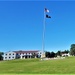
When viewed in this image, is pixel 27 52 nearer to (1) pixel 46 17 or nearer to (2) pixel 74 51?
(2) pixel 74 51

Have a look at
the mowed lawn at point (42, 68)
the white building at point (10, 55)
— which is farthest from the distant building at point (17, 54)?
the mowed lawn at point (42, 68)

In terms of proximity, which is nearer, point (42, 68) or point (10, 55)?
point (42, 68)

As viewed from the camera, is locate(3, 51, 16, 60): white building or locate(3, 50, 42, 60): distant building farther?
locate(3, 51, 16, 60): white building

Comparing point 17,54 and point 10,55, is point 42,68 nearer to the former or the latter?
point 10,55

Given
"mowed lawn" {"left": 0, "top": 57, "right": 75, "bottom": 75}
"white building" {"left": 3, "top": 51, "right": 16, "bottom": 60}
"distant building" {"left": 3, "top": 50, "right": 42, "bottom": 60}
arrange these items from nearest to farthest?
"mowed lawn" {"left": 0, "top": 57, "right": 75, "bottom": 75} < "distant building" {"left": 3, "top": 50, "right": 42, "bottom": 60} < "white building" {"left": 3, "top": 51, "right": 16, "bottom": 60}

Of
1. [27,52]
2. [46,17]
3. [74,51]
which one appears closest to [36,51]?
[27,52]

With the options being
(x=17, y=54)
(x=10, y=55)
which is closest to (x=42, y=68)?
(x=10, y=55)

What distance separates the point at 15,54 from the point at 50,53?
5941 centimetres

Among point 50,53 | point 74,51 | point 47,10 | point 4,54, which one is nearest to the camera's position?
point 47,10

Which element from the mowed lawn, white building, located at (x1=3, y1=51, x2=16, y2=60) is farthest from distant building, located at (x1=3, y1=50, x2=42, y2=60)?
the mowed lawn

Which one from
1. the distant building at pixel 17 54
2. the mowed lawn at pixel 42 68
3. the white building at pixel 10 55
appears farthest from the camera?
the white building at pixel 10 55

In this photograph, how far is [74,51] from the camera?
480ft

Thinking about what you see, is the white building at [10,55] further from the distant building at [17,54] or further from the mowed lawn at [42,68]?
the mowed lawn at [42,68]

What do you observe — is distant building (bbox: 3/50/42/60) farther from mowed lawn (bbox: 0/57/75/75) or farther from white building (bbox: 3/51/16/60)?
mowed lawn (bbox: 0/57/75/75)
